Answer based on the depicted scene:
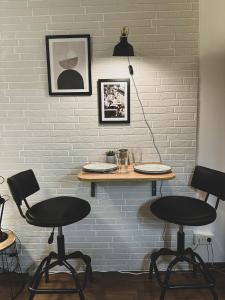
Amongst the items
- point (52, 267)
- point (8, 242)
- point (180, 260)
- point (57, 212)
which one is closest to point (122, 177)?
point (57, 212)

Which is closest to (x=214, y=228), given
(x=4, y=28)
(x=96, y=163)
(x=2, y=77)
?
(x=96, y=163)

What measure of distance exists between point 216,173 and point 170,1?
4.49ft

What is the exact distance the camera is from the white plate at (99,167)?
2.16 m

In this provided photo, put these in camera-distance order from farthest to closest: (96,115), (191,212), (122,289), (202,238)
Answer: (202,238), (96,115), (122,289), (191,212)

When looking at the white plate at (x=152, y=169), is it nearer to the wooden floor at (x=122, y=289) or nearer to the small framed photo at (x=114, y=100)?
the small framed photo at (x=114, y=100)

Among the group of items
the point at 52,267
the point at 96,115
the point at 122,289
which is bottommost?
the point at 122,289

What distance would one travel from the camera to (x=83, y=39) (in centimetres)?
227

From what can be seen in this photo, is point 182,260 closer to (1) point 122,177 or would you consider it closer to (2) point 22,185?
(1) point 122,177

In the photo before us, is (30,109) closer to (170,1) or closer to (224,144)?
(170,1)

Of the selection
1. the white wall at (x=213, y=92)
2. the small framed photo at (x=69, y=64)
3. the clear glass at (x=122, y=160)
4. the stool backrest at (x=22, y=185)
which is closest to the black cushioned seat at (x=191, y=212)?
the white wall at (x=213, y=92)

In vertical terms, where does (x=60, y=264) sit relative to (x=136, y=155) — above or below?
below

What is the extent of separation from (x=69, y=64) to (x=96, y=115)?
459mm

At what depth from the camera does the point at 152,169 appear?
2.17 metres

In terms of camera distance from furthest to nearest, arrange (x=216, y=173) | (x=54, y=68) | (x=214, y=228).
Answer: (x=214, y=228) → (x=54, y=68) → (x=216, y=173)
